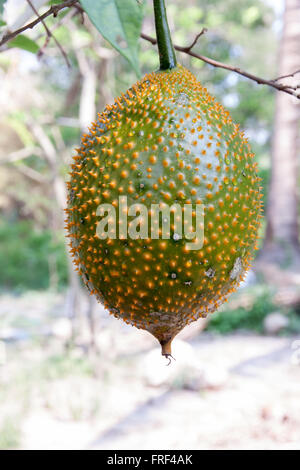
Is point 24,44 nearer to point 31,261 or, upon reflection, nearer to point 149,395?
point 149,395

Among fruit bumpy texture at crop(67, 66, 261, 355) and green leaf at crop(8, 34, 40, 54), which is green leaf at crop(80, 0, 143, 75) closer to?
fruit bumpy texture at crop(67, 66, 261, 355)

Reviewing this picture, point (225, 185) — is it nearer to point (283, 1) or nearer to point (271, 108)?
point (283, 1)

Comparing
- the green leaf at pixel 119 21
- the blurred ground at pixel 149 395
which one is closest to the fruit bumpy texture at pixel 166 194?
the green leaf at pixel 119 21

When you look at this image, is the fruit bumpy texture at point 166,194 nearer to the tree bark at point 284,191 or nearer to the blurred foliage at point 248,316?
the blurred foliage at point 248,316

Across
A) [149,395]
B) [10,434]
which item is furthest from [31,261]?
[10,434]
